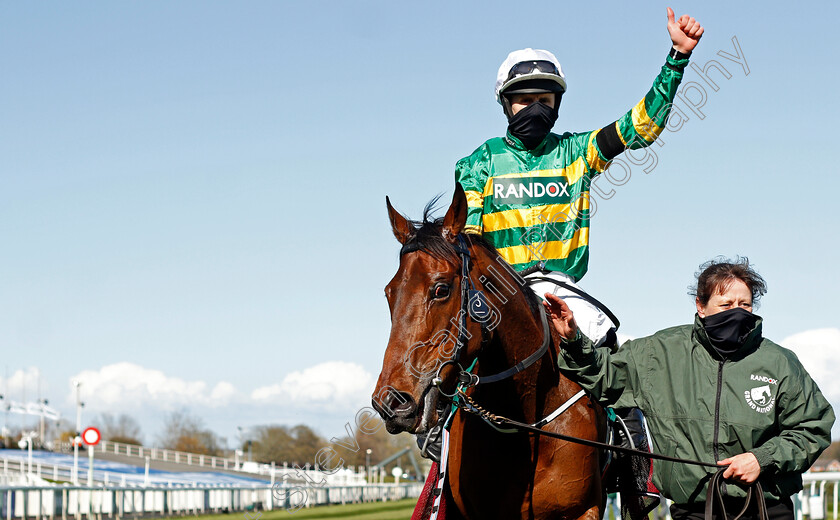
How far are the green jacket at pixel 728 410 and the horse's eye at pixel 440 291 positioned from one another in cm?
95

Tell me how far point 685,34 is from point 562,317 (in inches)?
69.2

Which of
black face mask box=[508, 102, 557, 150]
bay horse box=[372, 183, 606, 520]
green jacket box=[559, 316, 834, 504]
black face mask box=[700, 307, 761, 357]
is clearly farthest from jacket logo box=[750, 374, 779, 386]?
black face mask box=[508, 102, 557, 150]

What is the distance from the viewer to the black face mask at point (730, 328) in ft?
11.1

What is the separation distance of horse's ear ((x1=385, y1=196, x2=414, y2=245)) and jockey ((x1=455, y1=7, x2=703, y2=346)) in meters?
0.69

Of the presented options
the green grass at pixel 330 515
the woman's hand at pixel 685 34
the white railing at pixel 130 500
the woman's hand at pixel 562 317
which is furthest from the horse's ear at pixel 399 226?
the green grass at pixel 330 515

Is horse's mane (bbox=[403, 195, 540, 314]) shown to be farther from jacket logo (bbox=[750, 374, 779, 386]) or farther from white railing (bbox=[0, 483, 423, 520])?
white railing (bbox=[0, 483, 423, 520])

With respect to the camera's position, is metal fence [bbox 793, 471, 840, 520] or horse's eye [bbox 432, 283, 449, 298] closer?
horse's eye [bbox 432, 283, 449, 298]

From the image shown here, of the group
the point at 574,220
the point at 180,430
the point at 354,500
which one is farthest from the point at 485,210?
the point at 180,430

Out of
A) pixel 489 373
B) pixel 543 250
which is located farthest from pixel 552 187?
pixel 489 373

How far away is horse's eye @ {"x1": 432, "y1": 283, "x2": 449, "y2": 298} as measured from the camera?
344 cm

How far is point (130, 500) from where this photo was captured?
21344mm

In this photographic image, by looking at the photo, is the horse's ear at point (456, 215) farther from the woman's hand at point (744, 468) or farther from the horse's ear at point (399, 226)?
the woman's hand at point (744, 468)

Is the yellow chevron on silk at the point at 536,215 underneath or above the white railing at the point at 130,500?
above

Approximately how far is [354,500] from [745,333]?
3340 cm
